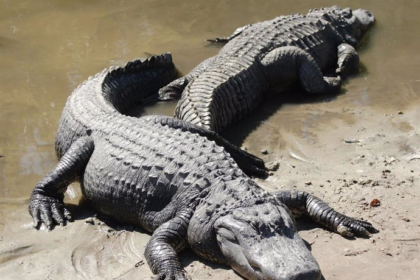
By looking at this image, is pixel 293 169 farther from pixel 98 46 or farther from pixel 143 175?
pixel 98 46

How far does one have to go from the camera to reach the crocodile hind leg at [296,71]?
7.65m

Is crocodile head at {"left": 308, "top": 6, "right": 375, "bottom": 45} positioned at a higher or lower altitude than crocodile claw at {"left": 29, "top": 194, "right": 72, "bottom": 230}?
higher

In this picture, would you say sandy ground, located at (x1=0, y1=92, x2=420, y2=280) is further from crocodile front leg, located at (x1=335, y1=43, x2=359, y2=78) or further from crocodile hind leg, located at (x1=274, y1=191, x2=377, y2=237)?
crocodile front leg, located at (x1=335, y1=43, x2=359, y2=78)

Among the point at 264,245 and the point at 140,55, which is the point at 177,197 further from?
the point at 140,55

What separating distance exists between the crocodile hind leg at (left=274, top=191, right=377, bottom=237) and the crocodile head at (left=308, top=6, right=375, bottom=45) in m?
4.82

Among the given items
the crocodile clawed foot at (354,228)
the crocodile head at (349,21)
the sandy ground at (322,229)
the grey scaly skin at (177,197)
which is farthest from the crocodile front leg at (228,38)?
the crocodile clawed foot at (354,228)

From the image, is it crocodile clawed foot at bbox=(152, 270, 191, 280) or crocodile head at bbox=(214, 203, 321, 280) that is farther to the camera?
crocodile clawed foot at bbox=(152, 270, 191, 280)

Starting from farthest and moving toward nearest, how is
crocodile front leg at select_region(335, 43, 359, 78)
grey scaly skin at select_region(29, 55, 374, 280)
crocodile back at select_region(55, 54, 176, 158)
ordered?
crocodile front leg at select_region(335, 43, 359, 78) < crocodile back at select_region(55, 54, 176, 158) < grey scaly skin at select_region(29, 55, 374, 280)

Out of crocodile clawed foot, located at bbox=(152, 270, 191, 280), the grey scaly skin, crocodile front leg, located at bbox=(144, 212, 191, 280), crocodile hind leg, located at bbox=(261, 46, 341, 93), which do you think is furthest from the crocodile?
crocodile clawed foot, located at bbox=(152, 270, 191, 280)

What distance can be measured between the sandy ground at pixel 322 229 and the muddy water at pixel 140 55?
0.18 meters

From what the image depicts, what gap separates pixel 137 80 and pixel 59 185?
248 cm

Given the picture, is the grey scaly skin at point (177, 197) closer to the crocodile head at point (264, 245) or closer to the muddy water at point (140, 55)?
the crocodile head at point (264, 245)

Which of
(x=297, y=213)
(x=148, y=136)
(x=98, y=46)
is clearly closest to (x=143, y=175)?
(x=148, y=136)

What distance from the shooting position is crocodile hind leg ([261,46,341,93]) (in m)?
7.65
